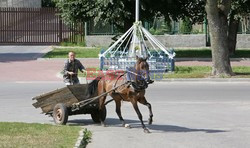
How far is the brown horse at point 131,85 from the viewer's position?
11773mm

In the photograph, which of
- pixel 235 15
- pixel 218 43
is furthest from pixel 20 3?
pixel 218 43

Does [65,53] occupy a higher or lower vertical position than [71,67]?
lower

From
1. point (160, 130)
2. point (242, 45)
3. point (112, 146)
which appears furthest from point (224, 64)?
point (242, 45)

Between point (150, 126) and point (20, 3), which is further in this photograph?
point (20, 3)

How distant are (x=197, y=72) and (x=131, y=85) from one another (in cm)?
1423

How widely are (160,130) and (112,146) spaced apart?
1.96 m

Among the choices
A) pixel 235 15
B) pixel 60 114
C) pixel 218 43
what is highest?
pixel 235 15

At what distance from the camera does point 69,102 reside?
13164mm

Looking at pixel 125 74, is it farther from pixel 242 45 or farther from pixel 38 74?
pixel 242 45

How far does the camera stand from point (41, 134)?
36.3 ft

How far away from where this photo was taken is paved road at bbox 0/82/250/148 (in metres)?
11.4

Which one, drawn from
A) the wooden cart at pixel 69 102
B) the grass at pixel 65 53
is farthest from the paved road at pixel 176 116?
the grass at pixel 65 53

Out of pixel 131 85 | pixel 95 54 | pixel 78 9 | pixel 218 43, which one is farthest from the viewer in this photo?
pixel 95 54

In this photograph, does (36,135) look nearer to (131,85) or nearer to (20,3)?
(131,85)
